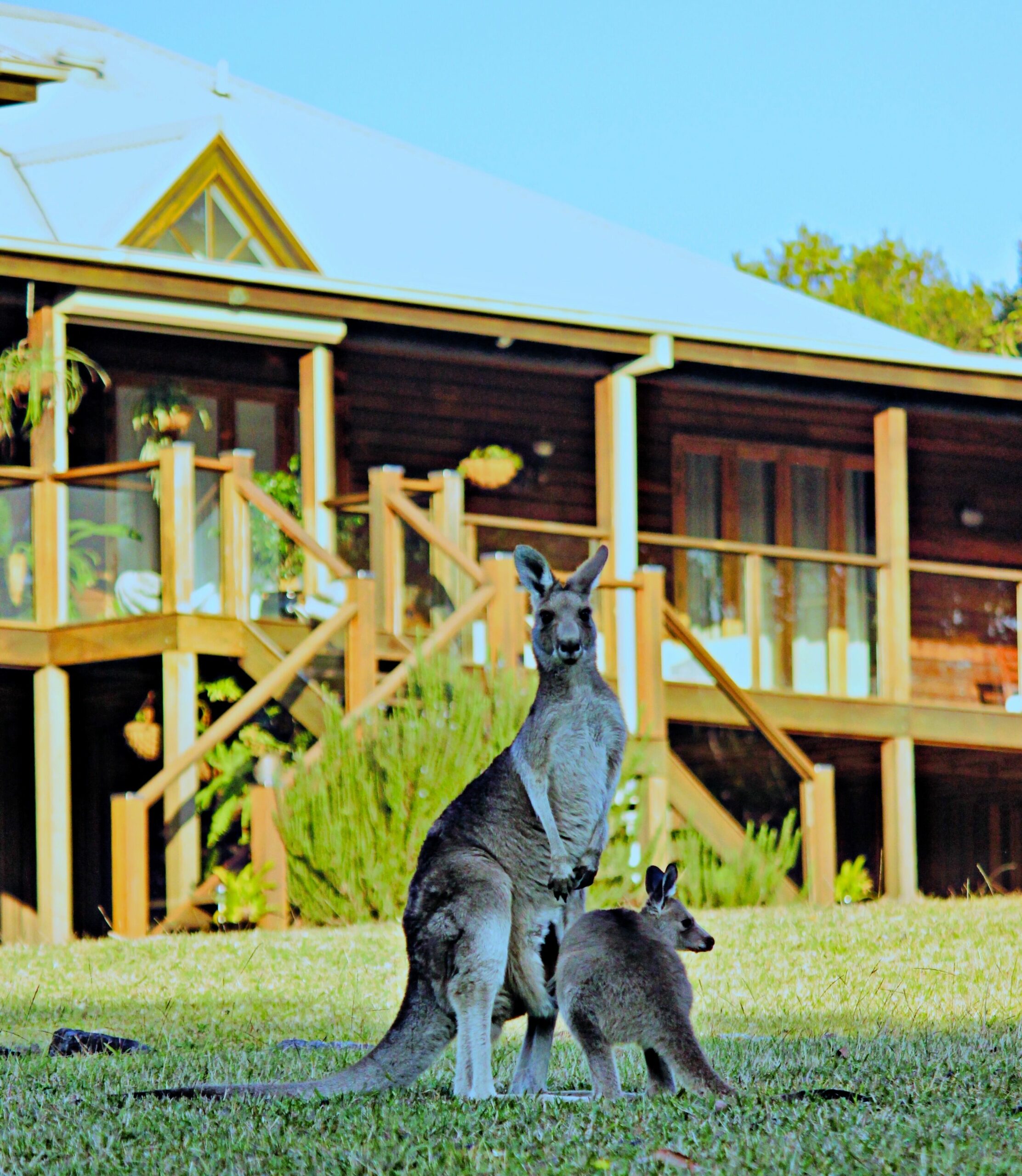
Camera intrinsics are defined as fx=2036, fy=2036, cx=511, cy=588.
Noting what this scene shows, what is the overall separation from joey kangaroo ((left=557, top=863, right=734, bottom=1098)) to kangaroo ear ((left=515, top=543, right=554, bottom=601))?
3.19ft

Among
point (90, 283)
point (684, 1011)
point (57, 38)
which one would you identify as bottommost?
point (684, 1011)

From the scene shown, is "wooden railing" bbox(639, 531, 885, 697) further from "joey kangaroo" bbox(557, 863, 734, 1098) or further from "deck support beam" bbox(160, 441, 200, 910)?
"joey kangaroo" bbox(557, 863, 734, 1098)

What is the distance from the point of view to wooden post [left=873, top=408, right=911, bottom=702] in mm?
18359

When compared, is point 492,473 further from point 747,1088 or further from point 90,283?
point 747,1088

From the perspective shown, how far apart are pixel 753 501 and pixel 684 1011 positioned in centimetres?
1615

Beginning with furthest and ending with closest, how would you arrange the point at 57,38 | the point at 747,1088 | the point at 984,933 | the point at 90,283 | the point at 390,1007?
the point at 57,38 < the point at 90,283 < the point at 984,933 < the point at 390,1007 < the point at 747,1088

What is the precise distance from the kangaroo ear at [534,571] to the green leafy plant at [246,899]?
25.8ft

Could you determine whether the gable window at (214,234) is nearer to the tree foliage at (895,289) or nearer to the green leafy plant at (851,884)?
the green leafy plant at (851,884)

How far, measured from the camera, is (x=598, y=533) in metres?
17.4

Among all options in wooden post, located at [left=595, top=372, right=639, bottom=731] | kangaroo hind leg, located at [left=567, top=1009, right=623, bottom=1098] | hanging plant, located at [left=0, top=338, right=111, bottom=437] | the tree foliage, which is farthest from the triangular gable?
the tree foliage

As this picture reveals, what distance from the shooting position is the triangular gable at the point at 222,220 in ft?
57.6

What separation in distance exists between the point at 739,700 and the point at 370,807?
4.43 m

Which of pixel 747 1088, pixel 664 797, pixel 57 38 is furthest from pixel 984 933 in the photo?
pixel 57 38

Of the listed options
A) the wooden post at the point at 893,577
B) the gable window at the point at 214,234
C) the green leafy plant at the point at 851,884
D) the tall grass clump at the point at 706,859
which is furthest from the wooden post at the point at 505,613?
the wooden post at the point at 893,577
